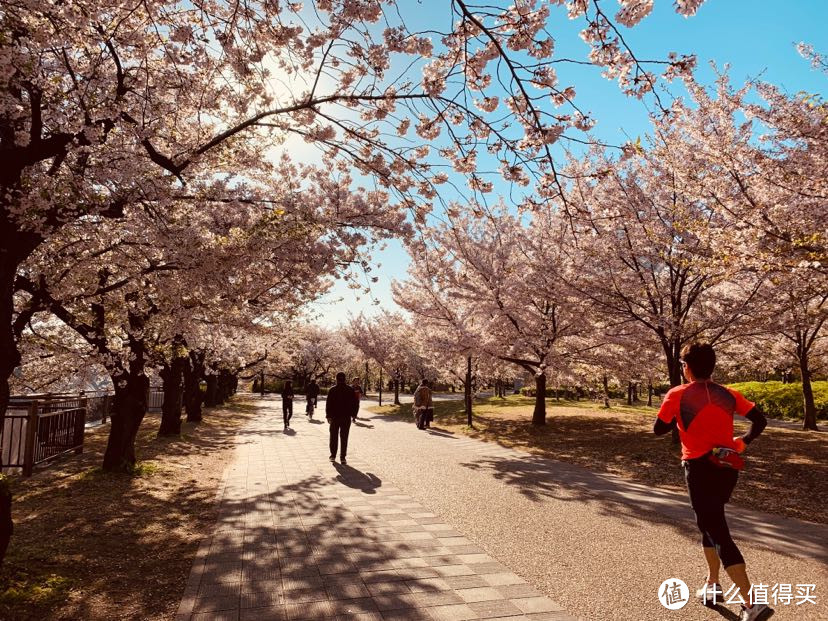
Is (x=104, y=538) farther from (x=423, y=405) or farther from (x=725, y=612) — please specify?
(x=423, y=405)

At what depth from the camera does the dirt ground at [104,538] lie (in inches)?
154

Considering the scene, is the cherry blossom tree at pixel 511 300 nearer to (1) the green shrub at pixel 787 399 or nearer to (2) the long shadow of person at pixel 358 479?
(2) the long shadow of person at pixel 358 479

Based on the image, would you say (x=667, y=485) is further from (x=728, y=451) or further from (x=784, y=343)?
(x=784, y=343)

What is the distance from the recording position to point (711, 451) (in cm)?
364

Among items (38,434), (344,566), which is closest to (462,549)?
(344,566)

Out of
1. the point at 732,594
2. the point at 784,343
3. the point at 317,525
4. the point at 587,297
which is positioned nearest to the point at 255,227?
the point at 317,525

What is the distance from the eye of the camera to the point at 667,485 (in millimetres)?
8703

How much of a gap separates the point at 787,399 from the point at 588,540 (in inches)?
861

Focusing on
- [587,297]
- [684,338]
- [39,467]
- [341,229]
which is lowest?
[39,467]

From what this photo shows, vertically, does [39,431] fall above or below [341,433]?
above

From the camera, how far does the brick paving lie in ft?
12.2

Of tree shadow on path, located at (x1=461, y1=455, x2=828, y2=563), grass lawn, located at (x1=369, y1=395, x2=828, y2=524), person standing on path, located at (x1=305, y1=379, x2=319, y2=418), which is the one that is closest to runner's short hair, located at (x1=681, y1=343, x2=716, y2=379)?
tree shadow on path, located at (x1=461, y1=455, x2=828, y2=563)

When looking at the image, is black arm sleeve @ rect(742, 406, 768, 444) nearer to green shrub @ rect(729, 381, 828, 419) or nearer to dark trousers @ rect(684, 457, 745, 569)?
dark trousers @ rect(684, 457, 745, 569)

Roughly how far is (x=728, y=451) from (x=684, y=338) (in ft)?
34.5
